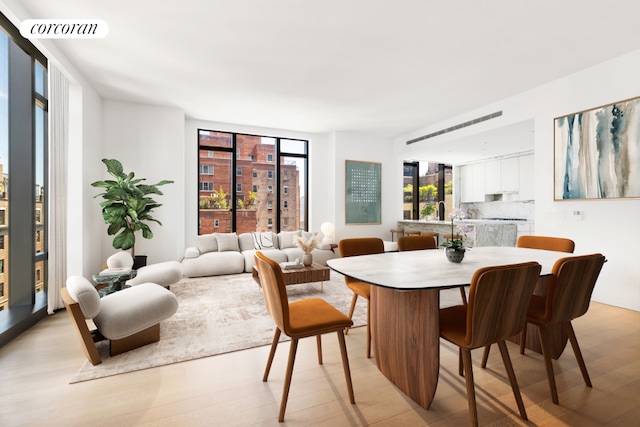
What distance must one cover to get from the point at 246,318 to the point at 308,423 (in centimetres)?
162

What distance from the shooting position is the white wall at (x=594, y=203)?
3150mm

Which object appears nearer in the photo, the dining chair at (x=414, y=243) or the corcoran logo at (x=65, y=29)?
the corcoran logo at (x=65, y=29)

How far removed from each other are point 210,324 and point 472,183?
7.86 metres

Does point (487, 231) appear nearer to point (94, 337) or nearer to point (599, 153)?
point (599, 153)

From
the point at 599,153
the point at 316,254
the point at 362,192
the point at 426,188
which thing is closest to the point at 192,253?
the point at 316,254

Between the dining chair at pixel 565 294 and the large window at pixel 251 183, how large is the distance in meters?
5.26

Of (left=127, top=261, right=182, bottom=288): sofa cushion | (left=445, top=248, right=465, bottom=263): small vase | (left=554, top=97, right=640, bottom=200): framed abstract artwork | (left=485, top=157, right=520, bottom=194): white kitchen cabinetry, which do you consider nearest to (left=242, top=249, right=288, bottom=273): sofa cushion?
(left=127, top=261, right=182, bottom=288): sofa cushion

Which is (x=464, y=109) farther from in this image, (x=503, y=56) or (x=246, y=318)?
(x=246, y=318)

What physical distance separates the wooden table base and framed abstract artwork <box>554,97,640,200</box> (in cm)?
329

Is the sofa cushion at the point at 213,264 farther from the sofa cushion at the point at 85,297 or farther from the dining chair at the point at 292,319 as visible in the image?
the dining chair at the point at 292,319

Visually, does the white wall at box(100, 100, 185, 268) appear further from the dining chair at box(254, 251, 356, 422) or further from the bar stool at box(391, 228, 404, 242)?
the bar stool at box(391, 228, 404, 242)

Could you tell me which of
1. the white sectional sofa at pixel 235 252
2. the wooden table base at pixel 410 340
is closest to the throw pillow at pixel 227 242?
the white sectional sofa at pixel 235 252

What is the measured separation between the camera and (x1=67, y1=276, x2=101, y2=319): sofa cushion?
2002mm

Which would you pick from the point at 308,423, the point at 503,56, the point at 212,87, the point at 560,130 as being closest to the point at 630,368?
the point at 308,423
